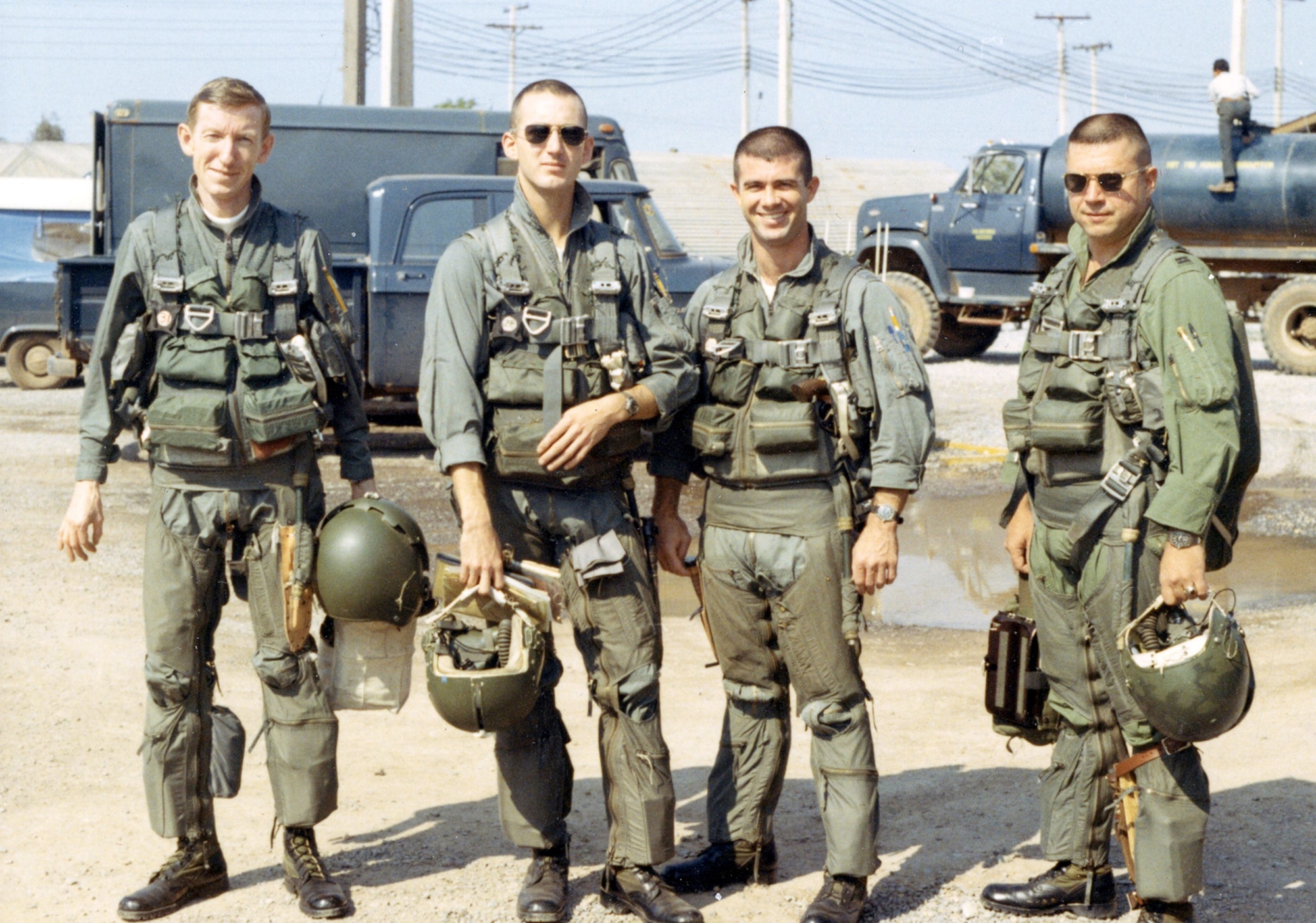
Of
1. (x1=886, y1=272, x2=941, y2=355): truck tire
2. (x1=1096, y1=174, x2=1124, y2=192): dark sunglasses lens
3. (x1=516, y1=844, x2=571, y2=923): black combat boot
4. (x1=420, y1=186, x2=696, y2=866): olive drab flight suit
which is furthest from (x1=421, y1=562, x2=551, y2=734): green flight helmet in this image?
(x1=886, y1=272, x2=941, y2=355): truck tire

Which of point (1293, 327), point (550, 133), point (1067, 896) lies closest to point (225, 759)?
point (550, 133)

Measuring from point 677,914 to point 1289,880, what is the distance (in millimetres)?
1808

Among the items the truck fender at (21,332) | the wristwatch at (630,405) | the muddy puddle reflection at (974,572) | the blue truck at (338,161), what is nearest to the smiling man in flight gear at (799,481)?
the wristwatch at (630,405)

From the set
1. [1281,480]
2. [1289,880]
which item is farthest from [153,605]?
[1281,480]

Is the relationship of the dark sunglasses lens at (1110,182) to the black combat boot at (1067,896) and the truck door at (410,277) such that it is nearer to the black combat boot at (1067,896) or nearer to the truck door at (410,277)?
the black combat boot at (1067,896)

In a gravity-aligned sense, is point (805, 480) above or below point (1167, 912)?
above

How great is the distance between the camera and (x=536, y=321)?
3846 millimetres

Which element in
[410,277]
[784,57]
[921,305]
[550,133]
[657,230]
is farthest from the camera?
[784,57]

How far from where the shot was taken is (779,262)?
4031 millimetres

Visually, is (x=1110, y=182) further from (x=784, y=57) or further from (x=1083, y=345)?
(x=784, y=57)

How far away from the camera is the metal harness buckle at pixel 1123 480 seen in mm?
3701

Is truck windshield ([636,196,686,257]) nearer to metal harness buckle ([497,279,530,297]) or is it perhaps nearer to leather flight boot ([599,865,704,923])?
metal harness buckle ([497,279,530,297])

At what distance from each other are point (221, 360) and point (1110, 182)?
2.43 m

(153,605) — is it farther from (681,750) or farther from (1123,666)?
(1123,666)
